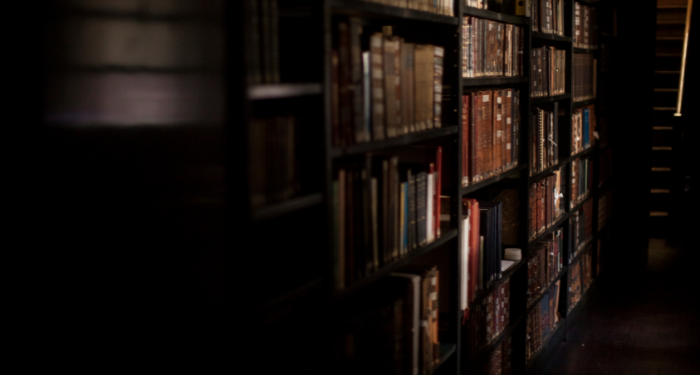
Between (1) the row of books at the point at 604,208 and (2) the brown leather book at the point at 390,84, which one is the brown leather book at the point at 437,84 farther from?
(1) the row of books at the point at 604,208

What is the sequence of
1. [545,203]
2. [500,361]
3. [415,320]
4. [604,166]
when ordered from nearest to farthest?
[415,320] → [500,361] → [545,203] → [604,166]

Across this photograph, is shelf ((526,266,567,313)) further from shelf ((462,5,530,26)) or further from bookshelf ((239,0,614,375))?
shelf ((462,5,530,26))

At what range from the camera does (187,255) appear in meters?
1.43

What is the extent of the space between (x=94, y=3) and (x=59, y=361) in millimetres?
673

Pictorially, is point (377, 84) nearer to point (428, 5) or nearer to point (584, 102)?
A: point (428, 5)

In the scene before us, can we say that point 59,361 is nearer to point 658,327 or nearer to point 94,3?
point 94,3

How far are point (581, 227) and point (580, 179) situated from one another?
0.32 meters

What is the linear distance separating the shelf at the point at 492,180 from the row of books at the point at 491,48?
0.38 metres

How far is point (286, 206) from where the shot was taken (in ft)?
4.83

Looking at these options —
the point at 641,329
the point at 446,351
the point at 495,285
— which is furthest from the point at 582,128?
the point at 446,351

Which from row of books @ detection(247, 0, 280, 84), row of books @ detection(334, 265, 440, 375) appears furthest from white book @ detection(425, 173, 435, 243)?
row of books @ detection(247, 0, 280, 84)

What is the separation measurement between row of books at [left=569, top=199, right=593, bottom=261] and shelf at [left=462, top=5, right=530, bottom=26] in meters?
1.64

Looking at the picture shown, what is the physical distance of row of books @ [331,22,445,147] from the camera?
1693 mm

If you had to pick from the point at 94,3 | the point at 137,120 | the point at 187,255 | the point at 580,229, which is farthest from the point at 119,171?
the point at 580,229
